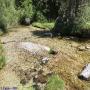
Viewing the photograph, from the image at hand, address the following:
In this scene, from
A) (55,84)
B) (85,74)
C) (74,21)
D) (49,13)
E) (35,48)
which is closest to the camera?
(55,84)

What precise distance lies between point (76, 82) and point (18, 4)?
10.3 metres

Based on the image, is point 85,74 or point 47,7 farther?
point 47,7

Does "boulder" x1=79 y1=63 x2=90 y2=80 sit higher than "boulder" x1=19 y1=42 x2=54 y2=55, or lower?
lower

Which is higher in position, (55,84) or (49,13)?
(55,84)

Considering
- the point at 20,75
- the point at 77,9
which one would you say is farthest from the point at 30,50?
the point at 77,9

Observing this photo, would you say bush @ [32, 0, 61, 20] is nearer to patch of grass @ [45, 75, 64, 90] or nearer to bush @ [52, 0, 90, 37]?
bush @ [52, 0, 90, 37]

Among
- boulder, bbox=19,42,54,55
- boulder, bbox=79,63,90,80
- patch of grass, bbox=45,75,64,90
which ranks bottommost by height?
boulder, bbox=79,63,90,80

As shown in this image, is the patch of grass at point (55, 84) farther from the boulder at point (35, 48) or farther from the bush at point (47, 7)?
the bush at point (47, 7)

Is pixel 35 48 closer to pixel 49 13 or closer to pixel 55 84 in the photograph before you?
pixel 55 84

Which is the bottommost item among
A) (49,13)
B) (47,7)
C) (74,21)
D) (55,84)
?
(49,13)

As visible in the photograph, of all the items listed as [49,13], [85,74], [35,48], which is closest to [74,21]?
[35,48]

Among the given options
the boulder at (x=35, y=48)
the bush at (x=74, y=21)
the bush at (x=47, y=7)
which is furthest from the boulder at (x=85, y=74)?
the bush at (x=47, y=7)

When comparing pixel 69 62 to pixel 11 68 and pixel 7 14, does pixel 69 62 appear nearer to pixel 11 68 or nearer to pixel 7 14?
pixel 11 68

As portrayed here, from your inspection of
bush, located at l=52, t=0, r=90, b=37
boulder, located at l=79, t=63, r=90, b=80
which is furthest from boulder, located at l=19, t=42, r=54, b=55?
bush, located at l=52, t=0, r=90, b=37
